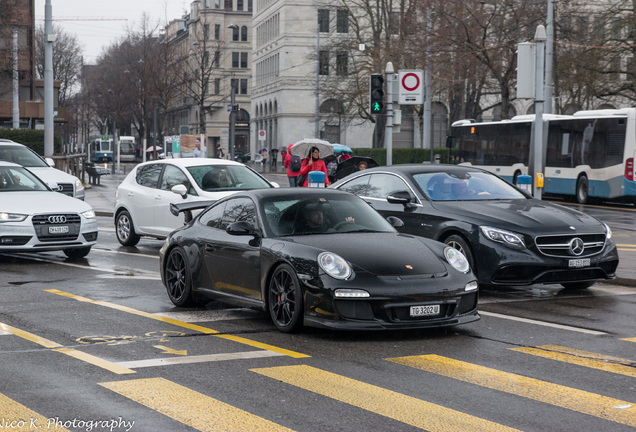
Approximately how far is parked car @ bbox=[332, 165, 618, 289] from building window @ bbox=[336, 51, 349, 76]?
1895 inches

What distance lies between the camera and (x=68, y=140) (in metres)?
124

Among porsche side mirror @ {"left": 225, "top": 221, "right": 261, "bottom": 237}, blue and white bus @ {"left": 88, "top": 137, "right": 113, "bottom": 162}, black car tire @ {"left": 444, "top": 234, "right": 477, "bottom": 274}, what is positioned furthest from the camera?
blue and white bus @ {"left": 88, "top": 137, "right": 113, "bottom": 162}

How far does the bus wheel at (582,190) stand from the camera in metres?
33.6

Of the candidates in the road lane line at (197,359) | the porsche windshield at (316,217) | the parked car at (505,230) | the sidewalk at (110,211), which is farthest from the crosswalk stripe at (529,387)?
the sidewalk at (110,211)

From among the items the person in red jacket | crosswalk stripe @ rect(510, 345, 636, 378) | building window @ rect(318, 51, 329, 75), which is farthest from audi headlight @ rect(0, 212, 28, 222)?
building window @ rect(318, 51, 329, 75)

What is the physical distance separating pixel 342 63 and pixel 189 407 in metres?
58.6

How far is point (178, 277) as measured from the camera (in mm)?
10750

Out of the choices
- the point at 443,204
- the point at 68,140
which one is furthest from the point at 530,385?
the point at 68,140

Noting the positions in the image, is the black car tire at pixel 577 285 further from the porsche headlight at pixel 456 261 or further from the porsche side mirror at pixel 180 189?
the porsche side mirror at pixel 180 189

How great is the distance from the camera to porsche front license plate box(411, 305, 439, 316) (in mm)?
8469

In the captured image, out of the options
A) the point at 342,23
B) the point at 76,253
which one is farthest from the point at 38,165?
the point at 342,23

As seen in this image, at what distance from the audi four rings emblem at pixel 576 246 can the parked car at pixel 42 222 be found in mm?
7489

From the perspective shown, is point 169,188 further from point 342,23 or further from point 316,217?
point 342,23

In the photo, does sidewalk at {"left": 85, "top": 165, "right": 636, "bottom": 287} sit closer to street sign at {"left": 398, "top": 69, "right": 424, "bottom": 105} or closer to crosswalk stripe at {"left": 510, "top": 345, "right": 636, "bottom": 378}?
crosswalk stripe at {"left": 510, "top": 345, "right": 636, "bottom": 378}
